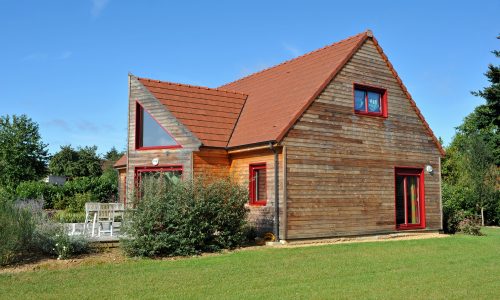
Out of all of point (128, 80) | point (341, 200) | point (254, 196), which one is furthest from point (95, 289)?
point (128, 80)

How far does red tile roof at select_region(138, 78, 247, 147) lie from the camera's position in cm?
1594

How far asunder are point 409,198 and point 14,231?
13000mm

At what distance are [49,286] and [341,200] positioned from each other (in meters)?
9.37

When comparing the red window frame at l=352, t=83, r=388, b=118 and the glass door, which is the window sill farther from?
the glass door

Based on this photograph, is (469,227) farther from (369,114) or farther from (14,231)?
(14,231)

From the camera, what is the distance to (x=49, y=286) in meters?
8.62

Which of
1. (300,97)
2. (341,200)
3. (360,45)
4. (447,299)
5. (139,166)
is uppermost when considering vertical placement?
(360,45)

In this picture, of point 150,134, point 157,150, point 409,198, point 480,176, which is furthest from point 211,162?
point 480,176

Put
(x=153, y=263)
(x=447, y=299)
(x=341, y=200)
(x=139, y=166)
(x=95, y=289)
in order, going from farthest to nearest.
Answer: (x=139, y=166), (x=341, y=200), (x=153, y=263), (x=95, y=289), (x=447, y=299)

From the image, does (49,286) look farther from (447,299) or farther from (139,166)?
(139,166)

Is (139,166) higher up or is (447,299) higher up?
(139,166)

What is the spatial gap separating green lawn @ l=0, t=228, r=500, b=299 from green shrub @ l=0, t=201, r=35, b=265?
3.53 feet

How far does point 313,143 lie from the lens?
1485cm

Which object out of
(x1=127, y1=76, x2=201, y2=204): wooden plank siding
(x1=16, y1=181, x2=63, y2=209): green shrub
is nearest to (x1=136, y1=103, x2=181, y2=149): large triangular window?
(x1=127, y1=76, x2=201, y2=204): wooden plank siding
